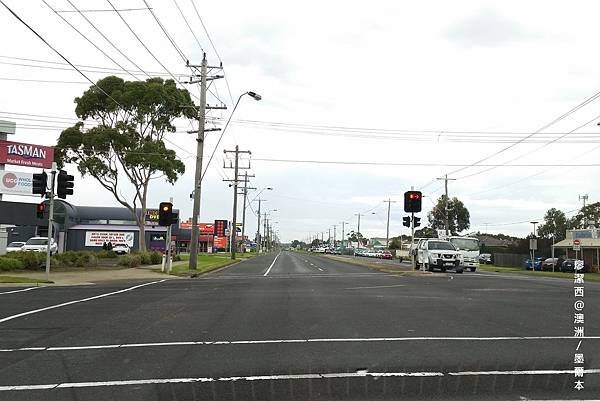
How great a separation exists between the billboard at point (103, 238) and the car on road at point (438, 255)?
1744 inches

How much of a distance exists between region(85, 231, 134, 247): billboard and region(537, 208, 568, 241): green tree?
81525mm

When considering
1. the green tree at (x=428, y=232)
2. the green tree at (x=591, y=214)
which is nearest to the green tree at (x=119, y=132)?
the green tree at (x=591, y=214)

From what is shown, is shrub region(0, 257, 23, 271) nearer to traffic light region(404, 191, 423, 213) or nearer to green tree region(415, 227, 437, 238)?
traffic light region(404, 191, 423, 213)

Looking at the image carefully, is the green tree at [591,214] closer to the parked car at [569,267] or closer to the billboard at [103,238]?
the parked car at [569,267]

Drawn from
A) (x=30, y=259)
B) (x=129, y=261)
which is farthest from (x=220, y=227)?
(x=30, y=259)

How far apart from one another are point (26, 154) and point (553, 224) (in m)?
99.0

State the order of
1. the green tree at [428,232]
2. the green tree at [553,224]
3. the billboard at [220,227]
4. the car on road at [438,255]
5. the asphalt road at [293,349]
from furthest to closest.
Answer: the green tree at [428,232]
the green tree at [553,224]
the billboard at [220,227]
the car on road at [438,255]
the asphalt road at [293,349]

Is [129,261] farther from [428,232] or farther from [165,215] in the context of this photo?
[428,232]

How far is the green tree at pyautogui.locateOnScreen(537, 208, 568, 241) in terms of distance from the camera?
11138 cm

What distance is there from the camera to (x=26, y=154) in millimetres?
45938

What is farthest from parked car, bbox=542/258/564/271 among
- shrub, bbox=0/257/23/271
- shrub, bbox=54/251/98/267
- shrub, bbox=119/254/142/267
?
shrub, bbox=0/257/23/271

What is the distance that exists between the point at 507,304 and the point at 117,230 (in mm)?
62786

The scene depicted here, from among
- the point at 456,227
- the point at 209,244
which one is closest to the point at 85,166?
the point at 209,244

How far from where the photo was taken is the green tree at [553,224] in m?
111
